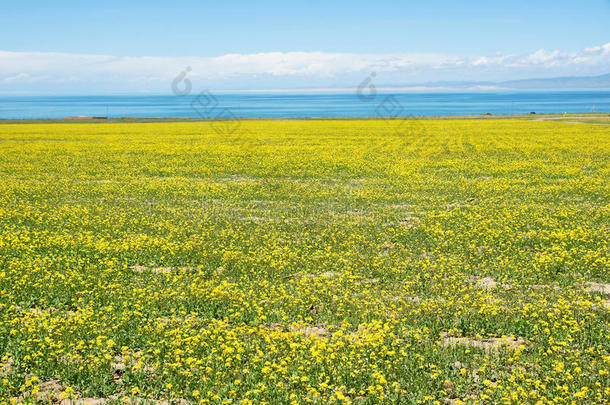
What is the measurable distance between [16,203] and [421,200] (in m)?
19.3

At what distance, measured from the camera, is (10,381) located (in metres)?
8.77

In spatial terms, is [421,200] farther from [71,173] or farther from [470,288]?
[71,173]

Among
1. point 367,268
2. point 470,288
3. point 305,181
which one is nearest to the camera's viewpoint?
point 470,288

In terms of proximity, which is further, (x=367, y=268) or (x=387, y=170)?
(x=387, y=170)

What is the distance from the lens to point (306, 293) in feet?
41.6

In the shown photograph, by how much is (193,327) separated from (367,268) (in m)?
5.65

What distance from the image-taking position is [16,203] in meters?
24.2

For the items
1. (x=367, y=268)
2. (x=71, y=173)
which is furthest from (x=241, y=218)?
(x=71, y=173)

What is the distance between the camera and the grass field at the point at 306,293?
882 cm

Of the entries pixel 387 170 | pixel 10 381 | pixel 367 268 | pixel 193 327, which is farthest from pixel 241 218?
pixel 387 170

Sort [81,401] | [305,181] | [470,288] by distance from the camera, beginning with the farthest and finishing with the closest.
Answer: [305,181] < [470,288] < [81,401]

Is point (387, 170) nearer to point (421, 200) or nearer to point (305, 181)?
point (305, 181)

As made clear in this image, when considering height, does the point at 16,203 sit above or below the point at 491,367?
above

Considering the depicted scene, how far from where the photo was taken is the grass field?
8.82 meters
